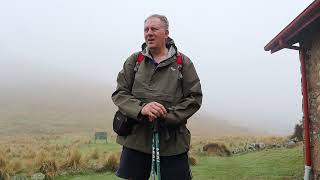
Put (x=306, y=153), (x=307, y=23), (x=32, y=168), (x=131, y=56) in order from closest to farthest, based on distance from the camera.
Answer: (x=131, y=56) < (x=307, y=23) < (x=306, y=153) < (x=32, y=168)

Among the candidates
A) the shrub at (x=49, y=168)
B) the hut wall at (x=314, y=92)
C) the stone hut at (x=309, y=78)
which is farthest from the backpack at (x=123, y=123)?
the shrub at (x=49, y=168)

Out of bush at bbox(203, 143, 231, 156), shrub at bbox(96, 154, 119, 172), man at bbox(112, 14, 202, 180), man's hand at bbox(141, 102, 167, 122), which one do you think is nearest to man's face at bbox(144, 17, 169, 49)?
man at bbox(112, 14, 202, 180)

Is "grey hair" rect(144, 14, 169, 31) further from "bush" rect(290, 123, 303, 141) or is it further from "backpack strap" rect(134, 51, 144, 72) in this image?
"bush" rect(290, 123, 303, 141)

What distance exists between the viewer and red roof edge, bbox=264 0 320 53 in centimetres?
745

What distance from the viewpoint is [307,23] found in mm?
7785

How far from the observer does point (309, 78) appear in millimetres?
8617

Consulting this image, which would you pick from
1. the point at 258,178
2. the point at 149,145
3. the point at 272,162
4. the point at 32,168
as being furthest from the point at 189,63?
the point at 272,162

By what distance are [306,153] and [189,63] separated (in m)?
5.73

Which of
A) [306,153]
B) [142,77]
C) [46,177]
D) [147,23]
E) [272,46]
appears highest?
[272,46]

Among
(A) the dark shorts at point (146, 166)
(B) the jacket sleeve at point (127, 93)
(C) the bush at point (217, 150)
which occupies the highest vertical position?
(B) the jacket sleeve at point (127, 93)

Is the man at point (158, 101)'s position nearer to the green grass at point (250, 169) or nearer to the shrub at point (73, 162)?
the green grass at point (250, 169)

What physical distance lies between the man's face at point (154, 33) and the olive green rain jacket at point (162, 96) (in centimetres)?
9

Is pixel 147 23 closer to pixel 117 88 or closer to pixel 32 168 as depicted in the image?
pixel 117 88

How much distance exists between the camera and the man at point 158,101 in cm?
334
